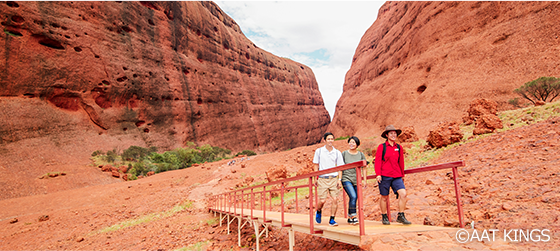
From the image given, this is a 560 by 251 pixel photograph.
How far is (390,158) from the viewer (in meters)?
3.76

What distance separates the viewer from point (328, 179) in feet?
13.4

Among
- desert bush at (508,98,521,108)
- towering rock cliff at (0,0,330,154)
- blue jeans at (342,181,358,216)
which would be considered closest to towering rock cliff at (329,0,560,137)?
desert bush at (508,98,521,108)

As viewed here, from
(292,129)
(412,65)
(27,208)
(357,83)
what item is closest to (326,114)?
(292,129)

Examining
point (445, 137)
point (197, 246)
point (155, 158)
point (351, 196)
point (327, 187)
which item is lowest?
point (197, 246)

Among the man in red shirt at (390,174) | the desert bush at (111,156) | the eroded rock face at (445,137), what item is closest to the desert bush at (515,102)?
the eroded rock face at (445,137)

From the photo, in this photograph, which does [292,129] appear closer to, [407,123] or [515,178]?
[407,123]

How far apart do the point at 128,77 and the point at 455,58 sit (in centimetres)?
3348

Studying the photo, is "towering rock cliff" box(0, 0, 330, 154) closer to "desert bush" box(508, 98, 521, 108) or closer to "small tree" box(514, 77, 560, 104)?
"desert bush" box(508, 98, 521, 108)

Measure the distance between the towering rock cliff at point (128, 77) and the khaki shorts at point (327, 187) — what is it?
1078 inches

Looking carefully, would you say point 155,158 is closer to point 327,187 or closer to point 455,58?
point 327,187

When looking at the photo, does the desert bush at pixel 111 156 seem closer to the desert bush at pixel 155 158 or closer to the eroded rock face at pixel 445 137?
the desert bush at pixel 155 158

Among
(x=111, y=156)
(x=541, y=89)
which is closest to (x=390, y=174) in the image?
(x=541, y=89)

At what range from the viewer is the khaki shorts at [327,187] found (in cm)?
403

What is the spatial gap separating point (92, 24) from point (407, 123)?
111 feet
